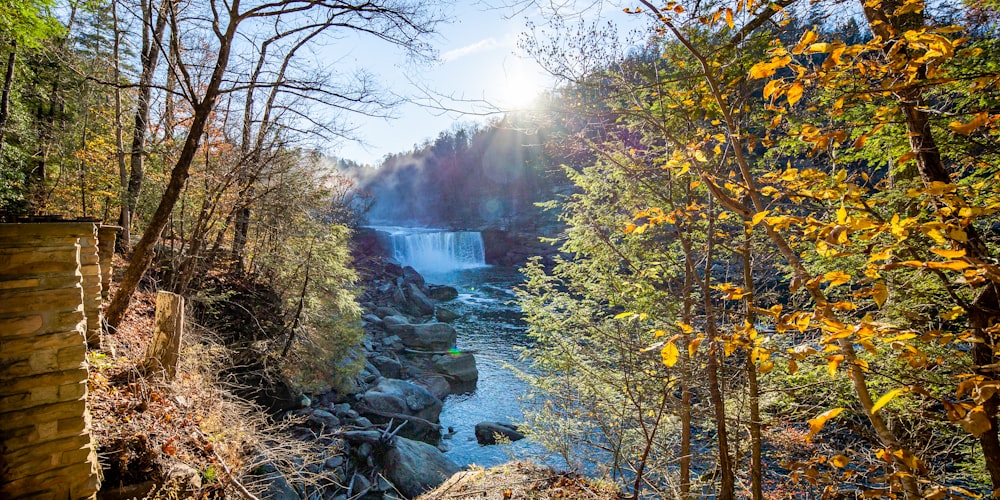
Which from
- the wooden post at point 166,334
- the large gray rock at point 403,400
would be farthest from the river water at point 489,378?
the wooden post at point 166,334

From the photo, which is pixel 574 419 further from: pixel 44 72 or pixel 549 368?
pixel 44 72

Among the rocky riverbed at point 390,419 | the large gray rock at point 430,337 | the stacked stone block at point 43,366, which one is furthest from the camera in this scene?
the large gray rock at point 430,337

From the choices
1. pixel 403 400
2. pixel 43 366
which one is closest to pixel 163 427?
pixel 43 366

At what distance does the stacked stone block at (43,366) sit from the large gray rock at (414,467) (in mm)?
6069

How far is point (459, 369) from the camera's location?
14.6 metres

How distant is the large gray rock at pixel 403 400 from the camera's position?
37.9 ft

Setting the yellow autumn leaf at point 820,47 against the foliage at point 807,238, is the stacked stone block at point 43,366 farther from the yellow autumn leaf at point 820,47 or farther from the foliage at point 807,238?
the yellow autumn leaf at point 820,47

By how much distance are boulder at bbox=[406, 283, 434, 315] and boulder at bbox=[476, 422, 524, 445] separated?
11.6 m

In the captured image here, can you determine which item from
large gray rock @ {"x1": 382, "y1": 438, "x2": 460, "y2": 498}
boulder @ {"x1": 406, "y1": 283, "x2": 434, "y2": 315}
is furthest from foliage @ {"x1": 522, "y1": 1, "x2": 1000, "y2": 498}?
boulder @ {"x1": 406, "y1": 283, "x2": 434, "y2": 315}

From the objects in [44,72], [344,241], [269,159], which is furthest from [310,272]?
[44,72]

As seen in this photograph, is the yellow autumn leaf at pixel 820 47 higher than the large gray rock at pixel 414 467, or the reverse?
the yellow autumn leaf at pixel 820 47

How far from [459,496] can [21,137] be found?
1503 centimetres

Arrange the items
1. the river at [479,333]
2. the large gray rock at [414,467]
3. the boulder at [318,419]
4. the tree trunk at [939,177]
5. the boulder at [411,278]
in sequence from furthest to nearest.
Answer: the boulder at [411,278]
the river at [479,333]
the boulder at [318,419]
the large gray rock at [414,467]
the tree trunk at [939,177]

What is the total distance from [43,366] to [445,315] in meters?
18.6
